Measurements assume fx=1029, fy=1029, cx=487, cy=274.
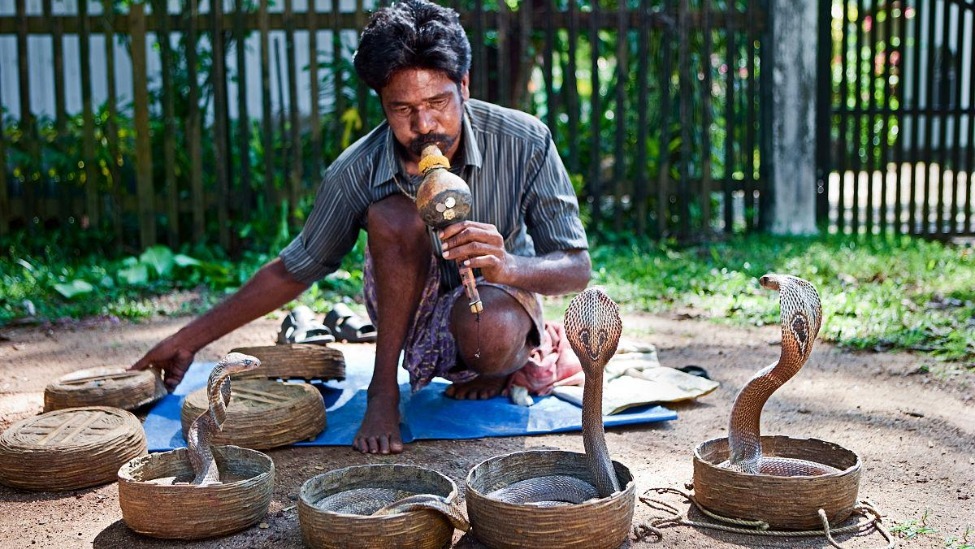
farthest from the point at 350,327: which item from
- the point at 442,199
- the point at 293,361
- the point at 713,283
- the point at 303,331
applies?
the point at 713,283

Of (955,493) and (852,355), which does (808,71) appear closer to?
(852,355)

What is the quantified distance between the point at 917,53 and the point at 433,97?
567 centimetres

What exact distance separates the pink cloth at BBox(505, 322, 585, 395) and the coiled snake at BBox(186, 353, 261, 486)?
53.1 inches

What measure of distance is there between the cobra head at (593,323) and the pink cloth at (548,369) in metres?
1.23

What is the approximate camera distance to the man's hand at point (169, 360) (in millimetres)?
3842

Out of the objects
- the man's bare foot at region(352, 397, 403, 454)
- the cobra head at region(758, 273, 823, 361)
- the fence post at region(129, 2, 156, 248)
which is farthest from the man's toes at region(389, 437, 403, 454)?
the fence post at region(129, 2, 156, 248)

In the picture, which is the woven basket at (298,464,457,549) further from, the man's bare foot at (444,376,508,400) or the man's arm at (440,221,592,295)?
the man's bare foot at (444,376,508,400)

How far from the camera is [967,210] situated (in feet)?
26.8

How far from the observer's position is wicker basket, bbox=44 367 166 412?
3.64 metres

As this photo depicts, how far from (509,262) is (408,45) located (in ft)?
2.58

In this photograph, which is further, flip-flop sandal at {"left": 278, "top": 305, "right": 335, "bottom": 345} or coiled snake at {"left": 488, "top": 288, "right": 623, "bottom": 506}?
flip-flop sandal at {"left": 278, "top": 305, "right": 335, "bottom": 345}

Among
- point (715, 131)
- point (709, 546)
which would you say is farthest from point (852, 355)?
point (715, 131)

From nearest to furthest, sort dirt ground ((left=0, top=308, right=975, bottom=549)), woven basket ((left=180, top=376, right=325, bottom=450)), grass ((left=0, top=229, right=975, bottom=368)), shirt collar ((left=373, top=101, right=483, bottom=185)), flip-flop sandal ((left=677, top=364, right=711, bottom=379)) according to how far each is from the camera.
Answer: dirt ground ((left=0, top=308, right=975, bottom=549)), woven basket ((left=180, top=376, right=325, bottom=450)), shirt collar ((left=373, top=101, right=483, bottom=185)), flip-flop sandal ((left=677, top=364, right=711, bottom=379)), grass ((left=0, top=229, right=975, bottom=368))

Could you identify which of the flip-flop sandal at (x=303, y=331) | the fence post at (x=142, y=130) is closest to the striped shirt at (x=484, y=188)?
the flip-flop sandal at (x=303, y=331)
